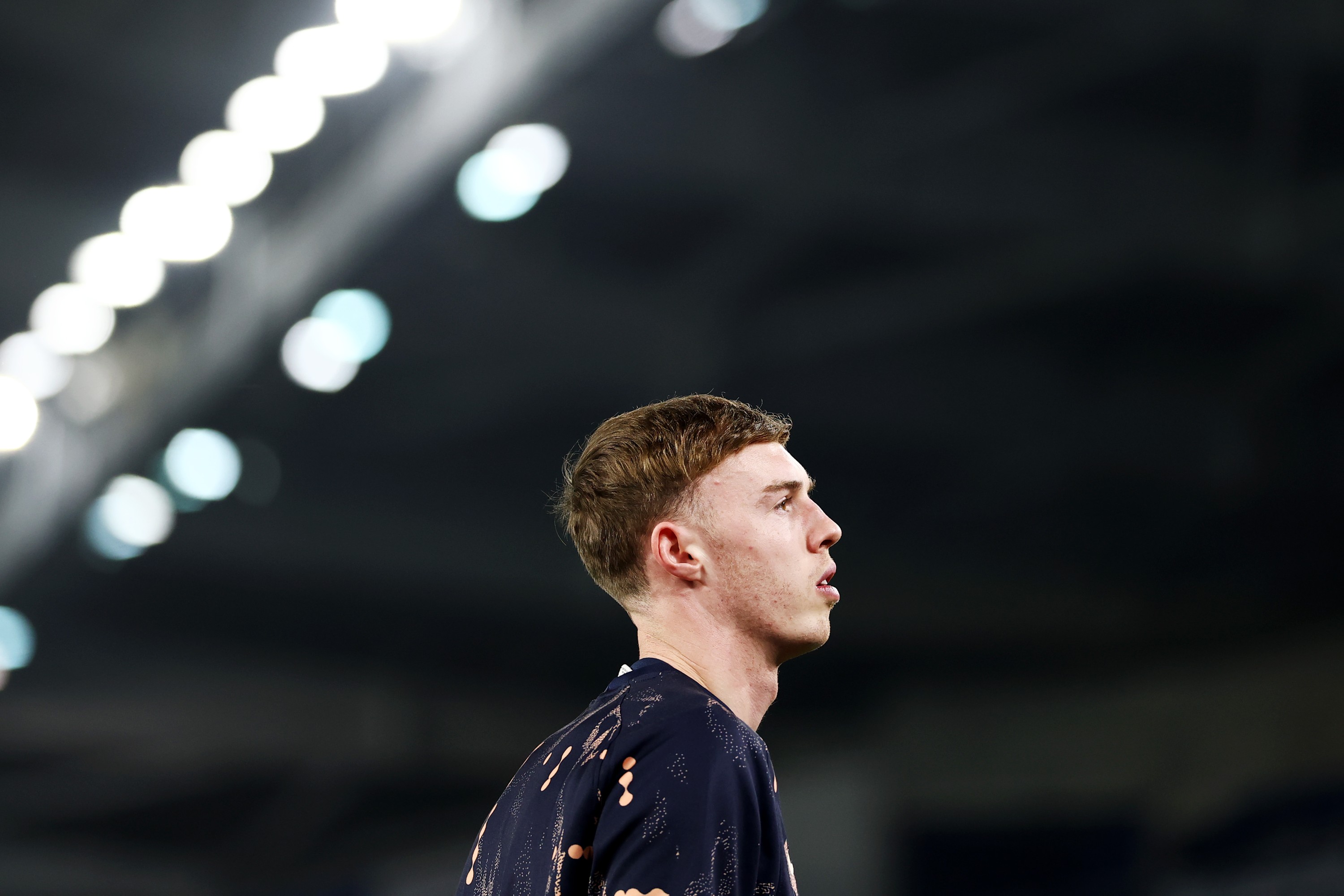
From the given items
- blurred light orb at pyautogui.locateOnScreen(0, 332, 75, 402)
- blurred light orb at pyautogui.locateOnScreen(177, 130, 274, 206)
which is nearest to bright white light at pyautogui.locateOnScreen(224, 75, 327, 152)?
blurred light orb at pyautogui.locateOnScreen(177, 130, 274, 206)

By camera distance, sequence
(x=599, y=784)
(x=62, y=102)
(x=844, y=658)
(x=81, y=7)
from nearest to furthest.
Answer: (x=599, y=784)
(x=81, y=7)
(x=62, y=102)
(x=844, y=658)

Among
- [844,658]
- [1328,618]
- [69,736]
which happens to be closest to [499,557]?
[844,658]

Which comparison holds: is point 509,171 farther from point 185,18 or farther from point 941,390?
point 941,390

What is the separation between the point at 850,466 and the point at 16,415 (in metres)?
3.93

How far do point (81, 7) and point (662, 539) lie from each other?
395 cm

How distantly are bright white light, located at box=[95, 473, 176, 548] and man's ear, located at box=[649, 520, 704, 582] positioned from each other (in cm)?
475

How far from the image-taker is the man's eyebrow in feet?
5.49

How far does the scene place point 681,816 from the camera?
1263 millimetres

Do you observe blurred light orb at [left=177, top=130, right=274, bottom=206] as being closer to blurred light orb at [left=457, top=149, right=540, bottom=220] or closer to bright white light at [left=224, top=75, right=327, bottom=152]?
bright white light at [left=224, top=75, right=327, bottom=152]

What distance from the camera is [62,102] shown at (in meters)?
4.73

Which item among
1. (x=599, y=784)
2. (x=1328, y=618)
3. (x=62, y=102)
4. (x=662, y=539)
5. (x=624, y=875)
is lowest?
(x=624, y=875)

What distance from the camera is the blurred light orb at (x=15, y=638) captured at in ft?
18.1

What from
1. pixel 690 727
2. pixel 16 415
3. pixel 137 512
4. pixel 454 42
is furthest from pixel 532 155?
pixel 690 727

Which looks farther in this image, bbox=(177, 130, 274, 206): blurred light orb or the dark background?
the dark background
